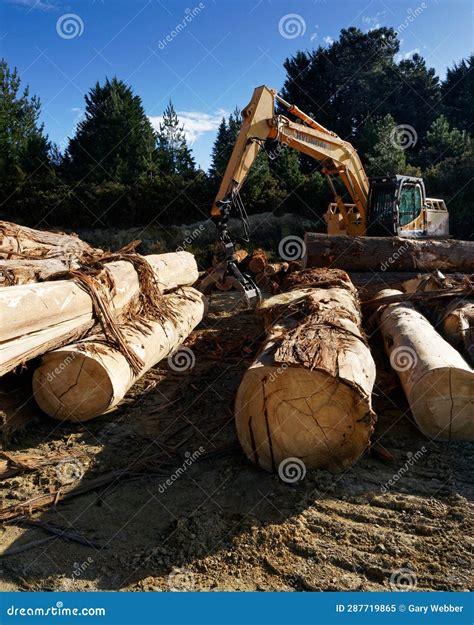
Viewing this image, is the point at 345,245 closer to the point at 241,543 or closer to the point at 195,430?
the point at 195,430

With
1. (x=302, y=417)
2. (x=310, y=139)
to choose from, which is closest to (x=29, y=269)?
(x=302, y=417)

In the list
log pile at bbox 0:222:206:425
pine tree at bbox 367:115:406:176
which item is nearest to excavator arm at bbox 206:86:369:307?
log pile at bbox 0:222:206:425

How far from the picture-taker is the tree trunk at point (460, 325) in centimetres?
572

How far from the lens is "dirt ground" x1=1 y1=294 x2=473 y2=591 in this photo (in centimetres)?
312

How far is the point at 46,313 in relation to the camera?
15.2ft

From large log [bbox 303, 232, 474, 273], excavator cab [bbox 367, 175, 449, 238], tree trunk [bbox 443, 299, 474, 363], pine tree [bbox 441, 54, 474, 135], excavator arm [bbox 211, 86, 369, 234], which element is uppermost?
pine tree [bbox 441, 54, 474, 135]

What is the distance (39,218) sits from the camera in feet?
70.6

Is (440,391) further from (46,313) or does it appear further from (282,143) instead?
(282,143)

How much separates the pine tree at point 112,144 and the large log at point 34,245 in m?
16.4

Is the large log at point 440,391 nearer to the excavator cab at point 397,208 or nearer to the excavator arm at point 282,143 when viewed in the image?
the excavator arm at point 282,143

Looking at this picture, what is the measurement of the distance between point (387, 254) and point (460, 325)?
3.49 meters

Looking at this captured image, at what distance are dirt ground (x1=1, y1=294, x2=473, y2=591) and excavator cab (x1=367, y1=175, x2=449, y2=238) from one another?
6.55 metres

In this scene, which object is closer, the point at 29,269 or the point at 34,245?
the point at 29,269

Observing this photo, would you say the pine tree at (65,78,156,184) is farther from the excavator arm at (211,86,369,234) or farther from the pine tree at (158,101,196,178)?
the excavator arm at (211,86,369,234)
